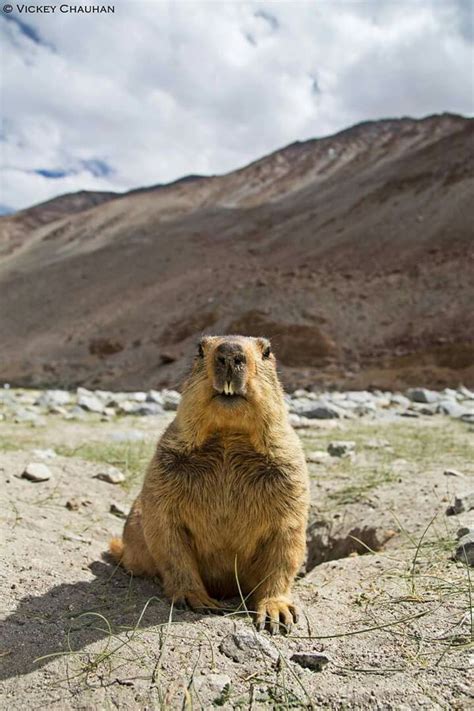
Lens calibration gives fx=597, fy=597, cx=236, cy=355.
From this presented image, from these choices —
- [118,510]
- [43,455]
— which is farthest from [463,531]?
[43,455]

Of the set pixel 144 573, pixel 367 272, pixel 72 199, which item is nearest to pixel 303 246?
pixel 367 272

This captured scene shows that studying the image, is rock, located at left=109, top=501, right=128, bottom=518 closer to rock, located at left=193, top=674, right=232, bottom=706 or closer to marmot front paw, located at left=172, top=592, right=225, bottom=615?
marmot front paw, located at left=172, top=592, right=225, bottom=615

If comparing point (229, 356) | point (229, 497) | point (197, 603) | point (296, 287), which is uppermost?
point (296, 287)

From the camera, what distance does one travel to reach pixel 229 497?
133 inches

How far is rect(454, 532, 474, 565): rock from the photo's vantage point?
375cm

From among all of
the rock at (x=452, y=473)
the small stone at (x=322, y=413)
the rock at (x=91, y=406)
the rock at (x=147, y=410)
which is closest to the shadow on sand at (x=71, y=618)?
the rock at (x=452, y=473)

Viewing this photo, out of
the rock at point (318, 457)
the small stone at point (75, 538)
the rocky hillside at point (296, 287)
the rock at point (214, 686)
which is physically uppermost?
the rocky hillside at point (296, 287)

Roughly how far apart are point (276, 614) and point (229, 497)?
0.66 m

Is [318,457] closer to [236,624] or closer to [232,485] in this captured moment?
[232,485]

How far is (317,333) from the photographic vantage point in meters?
23.3

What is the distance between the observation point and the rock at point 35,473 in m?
5.82

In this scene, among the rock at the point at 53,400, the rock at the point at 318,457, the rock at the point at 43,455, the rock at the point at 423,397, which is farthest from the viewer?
the rock at the point at 423,397

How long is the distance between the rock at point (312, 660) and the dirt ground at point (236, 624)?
0.07ft

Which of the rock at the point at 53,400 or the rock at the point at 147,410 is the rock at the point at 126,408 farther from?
the rock at the point at 53,400
